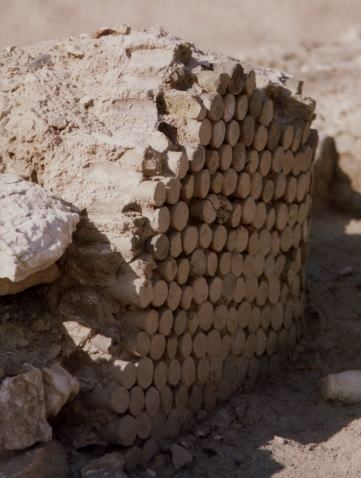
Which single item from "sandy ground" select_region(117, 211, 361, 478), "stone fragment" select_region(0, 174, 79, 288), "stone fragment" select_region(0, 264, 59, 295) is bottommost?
"sandy ground" select_region(117, 211, 361, 478)

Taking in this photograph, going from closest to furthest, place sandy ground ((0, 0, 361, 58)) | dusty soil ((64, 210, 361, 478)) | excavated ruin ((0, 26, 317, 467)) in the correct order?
1. excavated ruin ((0, 26, 317, 467))
2. dusty soil ((64, 210, 361, 478))
3. sandy ground ((0, 0, 361, 58))

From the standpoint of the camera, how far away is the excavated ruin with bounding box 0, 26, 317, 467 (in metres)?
5.21

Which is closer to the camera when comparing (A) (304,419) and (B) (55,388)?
(B) (55,388)

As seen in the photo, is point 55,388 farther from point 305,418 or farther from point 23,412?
point 305,418

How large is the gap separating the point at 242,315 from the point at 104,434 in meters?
1.38

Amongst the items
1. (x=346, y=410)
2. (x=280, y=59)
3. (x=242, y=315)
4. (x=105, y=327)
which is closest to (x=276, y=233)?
(x=242, y=315)

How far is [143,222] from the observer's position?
→ 523 cm

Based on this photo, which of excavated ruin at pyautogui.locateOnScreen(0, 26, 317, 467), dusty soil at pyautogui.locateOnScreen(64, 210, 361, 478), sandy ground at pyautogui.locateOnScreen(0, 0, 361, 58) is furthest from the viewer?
sandy ground at pyautogui.locateOnScreen(0, 0, 361, 58)

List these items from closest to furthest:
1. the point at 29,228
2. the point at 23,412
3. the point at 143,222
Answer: the point at 23,412, the point at 29,228, the point at 143,222

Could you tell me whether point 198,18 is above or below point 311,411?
above

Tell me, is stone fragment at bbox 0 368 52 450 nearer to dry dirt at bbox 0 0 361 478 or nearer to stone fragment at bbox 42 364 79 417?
stone fragment at bbox 42 364 79 417

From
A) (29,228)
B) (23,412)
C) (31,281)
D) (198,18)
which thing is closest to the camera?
(23,412)

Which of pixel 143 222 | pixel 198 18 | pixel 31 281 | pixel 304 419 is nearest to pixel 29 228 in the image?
pixel 31 281

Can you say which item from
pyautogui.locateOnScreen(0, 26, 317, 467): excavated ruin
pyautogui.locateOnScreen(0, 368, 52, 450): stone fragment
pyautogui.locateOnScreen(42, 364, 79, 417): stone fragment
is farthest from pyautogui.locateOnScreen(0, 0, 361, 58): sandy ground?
pyautogui.locateOnScreen(0, 368, 52, 450): stone fragment
